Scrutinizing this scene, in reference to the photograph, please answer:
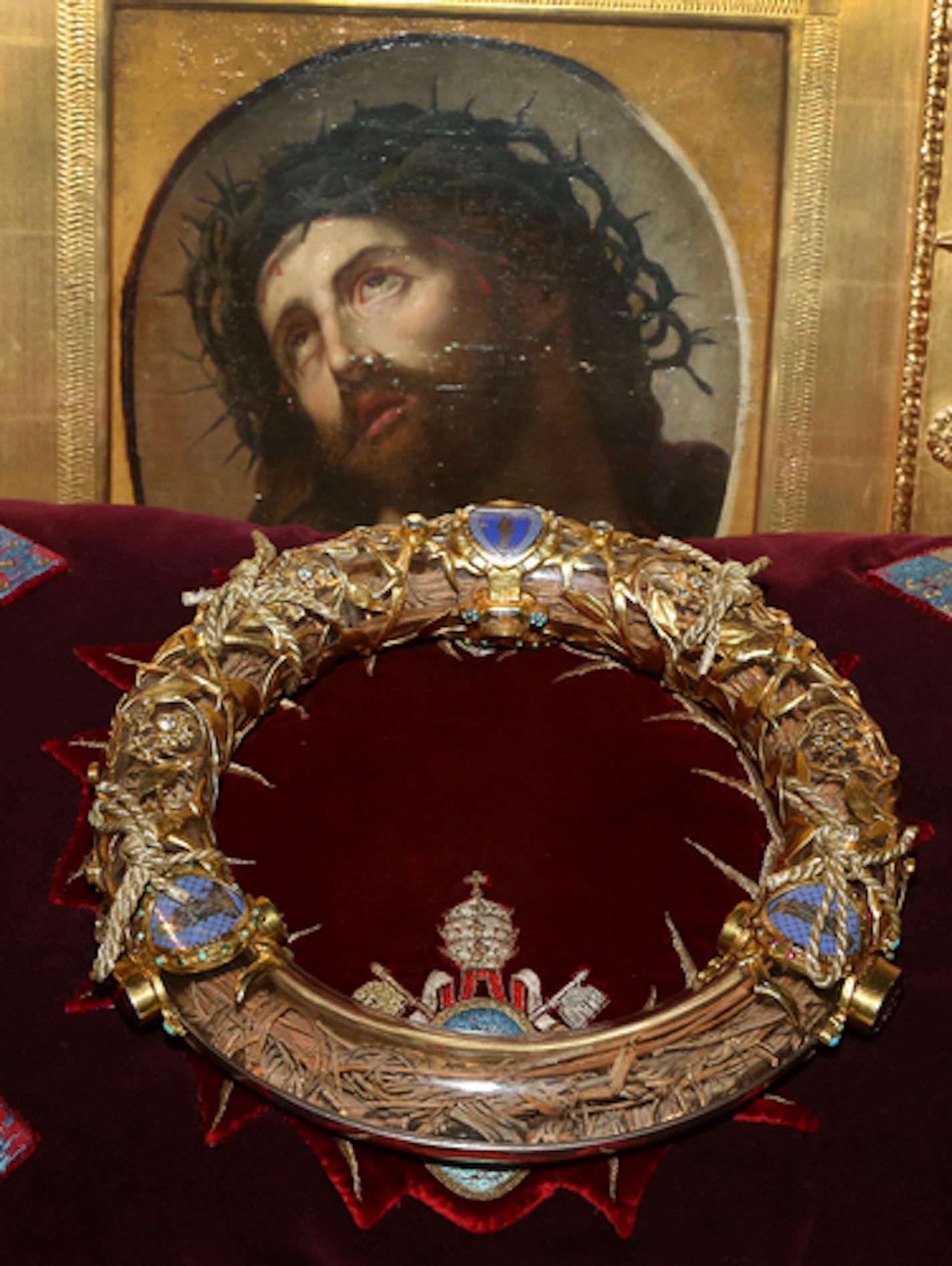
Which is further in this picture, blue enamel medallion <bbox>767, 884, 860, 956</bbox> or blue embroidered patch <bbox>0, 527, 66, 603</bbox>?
blue embroidered patch <bbox>0, 527, 66, 603</bbox>

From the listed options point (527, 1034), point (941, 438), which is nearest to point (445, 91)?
point (941, 438)

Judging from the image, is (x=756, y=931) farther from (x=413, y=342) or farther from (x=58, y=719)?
(x=413, y=342)

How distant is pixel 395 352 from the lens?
4.88 feet

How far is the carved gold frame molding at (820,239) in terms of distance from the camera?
4.78 feet

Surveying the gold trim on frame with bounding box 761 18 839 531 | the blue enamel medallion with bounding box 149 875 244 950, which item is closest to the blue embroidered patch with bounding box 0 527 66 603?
the blue enamel medallion with bounding box 149 875 244 950

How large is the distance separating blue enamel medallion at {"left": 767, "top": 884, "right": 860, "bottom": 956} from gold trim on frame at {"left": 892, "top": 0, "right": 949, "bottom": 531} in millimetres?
807

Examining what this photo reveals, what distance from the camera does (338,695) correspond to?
0.98 m

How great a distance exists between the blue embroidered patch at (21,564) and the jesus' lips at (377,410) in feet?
1.72

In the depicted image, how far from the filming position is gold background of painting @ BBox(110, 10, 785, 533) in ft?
4.79

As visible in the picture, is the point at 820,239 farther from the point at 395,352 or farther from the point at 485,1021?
the point at 485,1021

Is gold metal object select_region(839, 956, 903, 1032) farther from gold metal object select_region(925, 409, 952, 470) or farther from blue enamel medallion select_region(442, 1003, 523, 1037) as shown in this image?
gold metal object select_region(925, 409, 952, 470)

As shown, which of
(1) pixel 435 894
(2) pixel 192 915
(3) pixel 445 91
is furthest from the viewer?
(3) pixel 445 91

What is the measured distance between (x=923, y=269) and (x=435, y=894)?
0.95 m

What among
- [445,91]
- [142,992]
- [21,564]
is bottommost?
[142,992]
